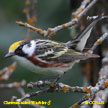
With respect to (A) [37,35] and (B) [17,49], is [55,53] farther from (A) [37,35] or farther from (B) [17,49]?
(A) [37,35]

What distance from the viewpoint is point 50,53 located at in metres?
3.76

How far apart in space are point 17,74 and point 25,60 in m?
2.54

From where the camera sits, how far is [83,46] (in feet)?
12.8

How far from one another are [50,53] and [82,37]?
1.38 feet

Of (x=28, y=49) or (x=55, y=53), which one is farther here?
(x=55, y=53)

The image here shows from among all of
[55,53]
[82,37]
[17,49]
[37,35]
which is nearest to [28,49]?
[17,49]

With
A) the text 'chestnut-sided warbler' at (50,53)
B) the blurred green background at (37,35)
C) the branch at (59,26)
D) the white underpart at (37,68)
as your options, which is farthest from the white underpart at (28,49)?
the blurred green background at (37,35)

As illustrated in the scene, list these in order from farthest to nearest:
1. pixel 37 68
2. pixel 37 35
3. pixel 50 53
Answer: pixel 37 35, pixel 50 53, pixel 37 68

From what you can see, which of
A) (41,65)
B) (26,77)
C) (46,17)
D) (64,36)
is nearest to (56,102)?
(26,77)

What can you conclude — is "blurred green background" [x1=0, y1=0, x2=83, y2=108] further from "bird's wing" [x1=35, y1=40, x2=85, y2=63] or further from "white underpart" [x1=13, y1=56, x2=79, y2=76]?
"white underpart" [x1=13, y1=56, x2=79, y2=76]

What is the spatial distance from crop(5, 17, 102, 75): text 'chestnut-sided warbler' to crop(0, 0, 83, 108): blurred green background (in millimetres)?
1838

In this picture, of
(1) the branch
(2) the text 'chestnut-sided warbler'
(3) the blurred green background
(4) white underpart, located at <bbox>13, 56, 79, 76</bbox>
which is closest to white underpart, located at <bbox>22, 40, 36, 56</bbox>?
(2) the text 'chestnut-sided warbler'

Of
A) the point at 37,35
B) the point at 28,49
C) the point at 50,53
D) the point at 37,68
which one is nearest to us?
the point at 37,68

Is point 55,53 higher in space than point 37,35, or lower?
lower
